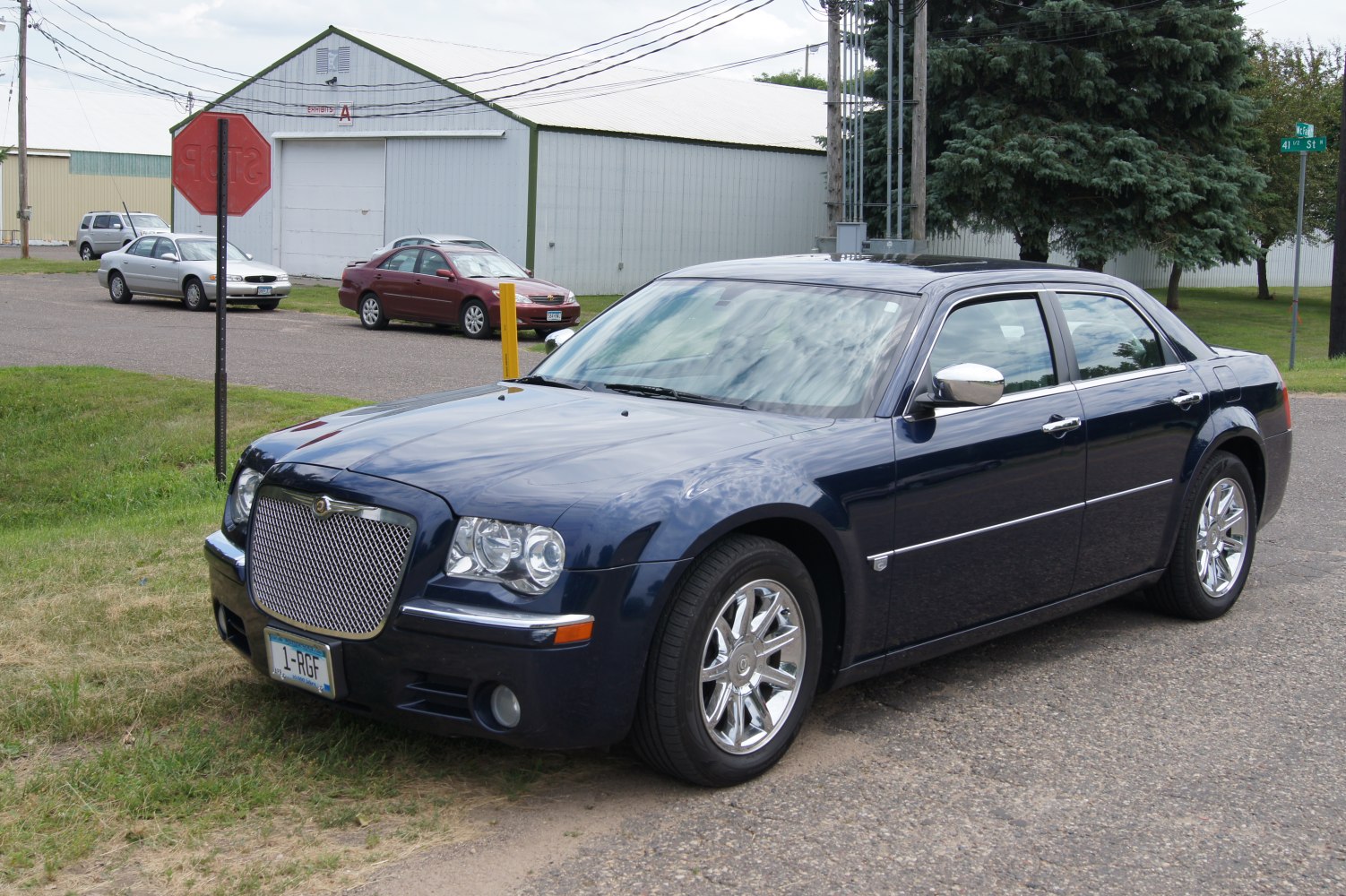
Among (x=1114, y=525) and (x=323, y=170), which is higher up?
(x=323, y=170)

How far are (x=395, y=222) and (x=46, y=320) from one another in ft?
45.8

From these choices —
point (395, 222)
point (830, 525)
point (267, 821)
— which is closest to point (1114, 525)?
point (830, 525)

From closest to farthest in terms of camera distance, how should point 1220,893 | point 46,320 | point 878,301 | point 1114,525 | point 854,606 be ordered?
point 1220,893
point 854,606
point 878,301
point 1114,525
point 46,320

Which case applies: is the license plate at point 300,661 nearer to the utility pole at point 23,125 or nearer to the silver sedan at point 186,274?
the silver sedan at point 186,274

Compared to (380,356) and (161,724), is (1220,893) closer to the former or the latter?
(161,724)

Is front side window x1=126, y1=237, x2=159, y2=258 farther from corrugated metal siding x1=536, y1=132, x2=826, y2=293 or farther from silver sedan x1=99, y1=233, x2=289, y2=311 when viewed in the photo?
corrugated metal siding x1=536, y1=132, x2=826, y2=293

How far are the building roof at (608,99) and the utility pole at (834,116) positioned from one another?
10.5 metres

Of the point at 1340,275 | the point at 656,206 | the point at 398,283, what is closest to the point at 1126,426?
the point at 1340,275

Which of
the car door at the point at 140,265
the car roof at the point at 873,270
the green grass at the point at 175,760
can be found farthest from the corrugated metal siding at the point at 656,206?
the car roof at the point at 873,270

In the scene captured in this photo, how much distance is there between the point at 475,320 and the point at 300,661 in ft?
61.2

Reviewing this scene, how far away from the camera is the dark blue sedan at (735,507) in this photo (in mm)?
3967

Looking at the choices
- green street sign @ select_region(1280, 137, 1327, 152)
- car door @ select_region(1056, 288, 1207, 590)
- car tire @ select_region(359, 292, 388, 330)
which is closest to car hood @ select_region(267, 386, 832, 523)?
car door @ select_region(1056, 288, 1207, 590)

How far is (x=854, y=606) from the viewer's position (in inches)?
181

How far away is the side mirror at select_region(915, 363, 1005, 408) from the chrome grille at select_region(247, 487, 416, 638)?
193 cm
